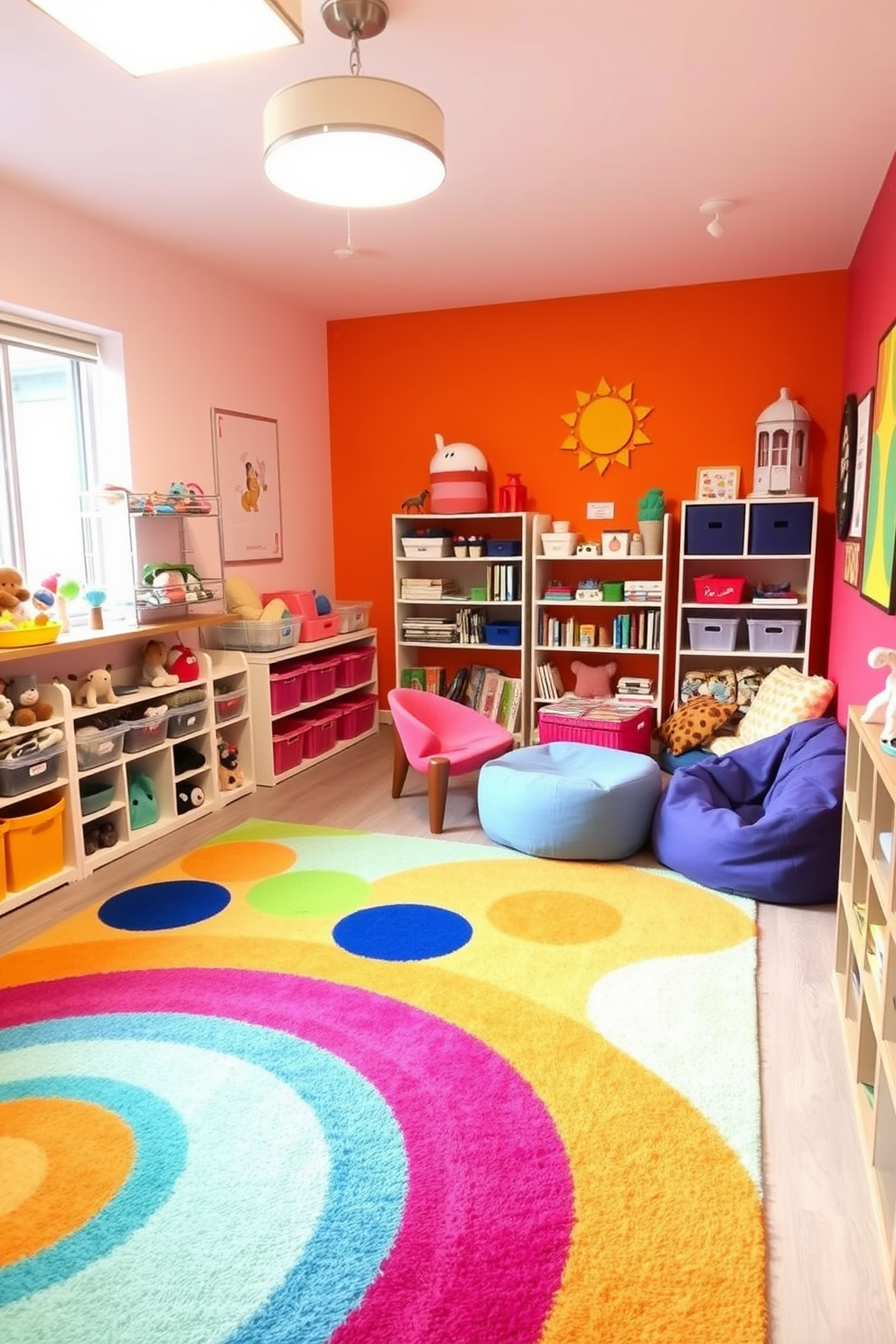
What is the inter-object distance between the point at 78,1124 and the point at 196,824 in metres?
2.04

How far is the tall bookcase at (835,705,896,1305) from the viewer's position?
64.2 inches

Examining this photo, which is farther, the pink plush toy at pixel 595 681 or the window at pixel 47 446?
the pink plush toy at pixel 595 681

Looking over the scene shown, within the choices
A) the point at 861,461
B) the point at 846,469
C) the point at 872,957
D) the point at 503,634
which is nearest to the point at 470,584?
the point at 503,634

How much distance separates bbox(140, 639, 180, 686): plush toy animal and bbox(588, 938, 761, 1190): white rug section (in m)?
2.34

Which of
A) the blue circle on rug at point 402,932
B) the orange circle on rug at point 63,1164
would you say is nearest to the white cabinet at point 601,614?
the blue circle on rug at point 402,932

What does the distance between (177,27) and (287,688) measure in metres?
3.03

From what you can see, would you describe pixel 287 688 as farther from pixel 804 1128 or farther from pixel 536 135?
pixel 804 1128

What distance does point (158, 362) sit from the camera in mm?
4168

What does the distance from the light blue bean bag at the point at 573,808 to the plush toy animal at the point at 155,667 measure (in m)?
1.47

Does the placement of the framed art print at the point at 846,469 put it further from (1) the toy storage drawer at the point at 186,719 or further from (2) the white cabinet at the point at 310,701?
(1) the toy storage drawer at the point at 186,719

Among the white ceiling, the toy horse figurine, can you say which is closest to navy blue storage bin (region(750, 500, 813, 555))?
the white ceiling

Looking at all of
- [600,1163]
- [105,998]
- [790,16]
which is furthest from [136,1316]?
[790,16]

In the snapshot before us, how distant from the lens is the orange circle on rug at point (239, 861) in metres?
3.36

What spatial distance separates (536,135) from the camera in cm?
299
